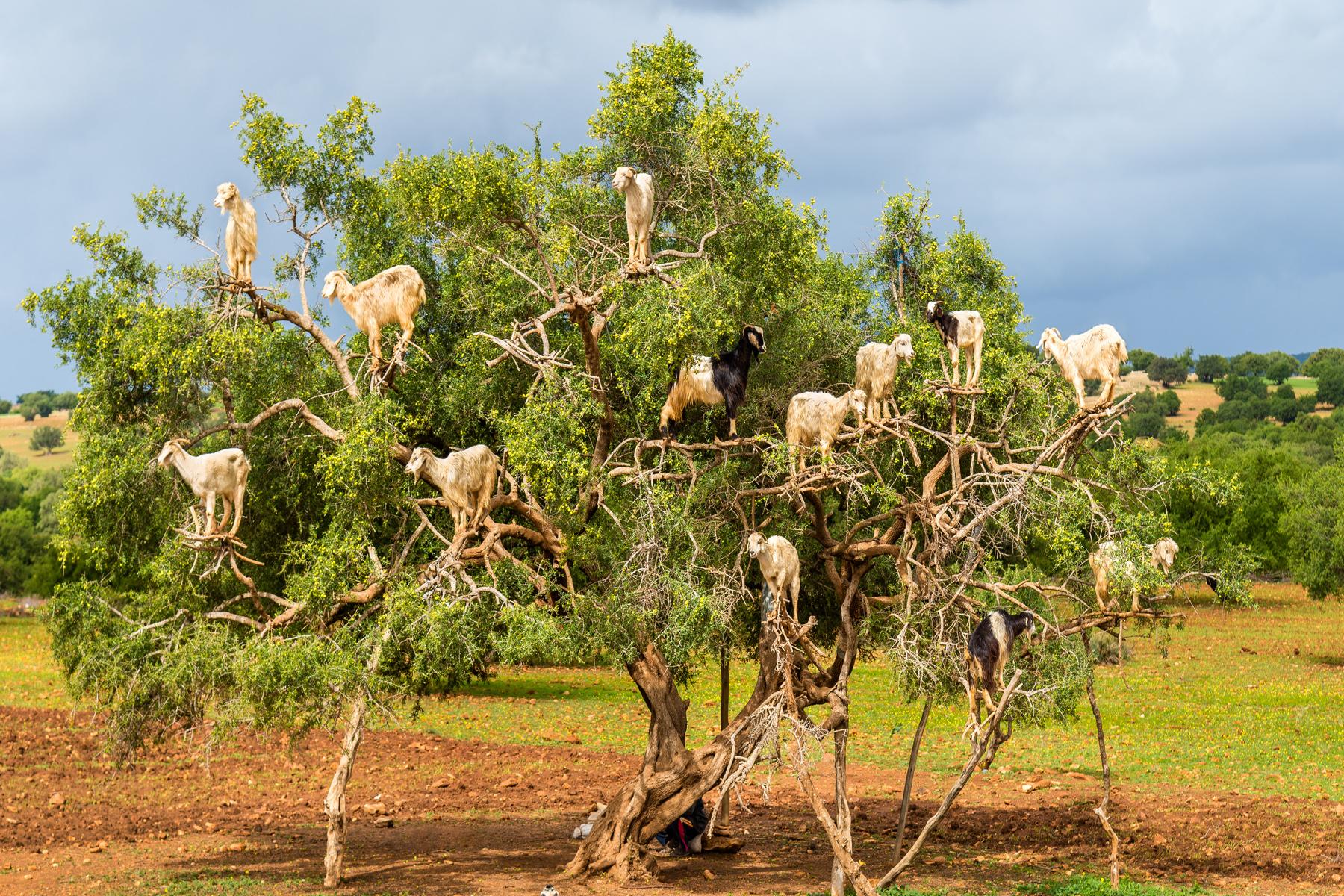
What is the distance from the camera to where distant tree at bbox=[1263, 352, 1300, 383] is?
137625 millimetres

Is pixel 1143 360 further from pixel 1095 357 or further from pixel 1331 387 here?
pixel 1095 357

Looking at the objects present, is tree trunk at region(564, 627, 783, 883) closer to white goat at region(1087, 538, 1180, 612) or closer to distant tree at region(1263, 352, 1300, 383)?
white goat at region(1087, 538, 1180, 612)

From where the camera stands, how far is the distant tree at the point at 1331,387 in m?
116

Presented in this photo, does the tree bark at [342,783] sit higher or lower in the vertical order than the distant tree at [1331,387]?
lower

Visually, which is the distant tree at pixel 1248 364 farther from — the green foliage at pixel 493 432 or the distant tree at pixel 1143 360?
the green foliage at pixel 493 432

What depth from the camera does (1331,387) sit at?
11781 cm

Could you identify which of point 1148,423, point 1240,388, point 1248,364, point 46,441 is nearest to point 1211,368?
point 1248,364

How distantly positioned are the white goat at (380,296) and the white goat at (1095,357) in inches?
221

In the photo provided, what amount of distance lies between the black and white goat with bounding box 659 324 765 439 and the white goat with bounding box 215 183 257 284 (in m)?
3.99

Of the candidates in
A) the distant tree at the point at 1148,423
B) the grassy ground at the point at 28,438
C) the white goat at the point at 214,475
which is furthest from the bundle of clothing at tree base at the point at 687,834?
the grassy ground at the point at 28,438

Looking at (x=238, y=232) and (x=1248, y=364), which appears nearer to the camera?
(x=238, y=232)

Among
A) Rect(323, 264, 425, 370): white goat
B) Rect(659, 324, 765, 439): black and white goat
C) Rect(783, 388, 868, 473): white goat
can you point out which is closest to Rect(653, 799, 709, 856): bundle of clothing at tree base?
Rect(659, 324, 765, 439): black and white goat

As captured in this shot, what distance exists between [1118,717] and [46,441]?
128 meters

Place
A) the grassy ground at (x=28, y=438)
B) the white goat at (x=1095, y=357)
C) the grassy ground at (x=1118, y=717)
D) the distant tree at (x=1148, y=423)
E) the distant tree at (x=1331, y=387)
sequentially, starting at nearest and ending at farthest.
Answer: the white goat at (x=1095, y=357) → the grassy ground at (x=1118, y=717) → the distant tree at (x=1148, y=423) → the distant tree at (x=1331, y=387) → the grassy ground at (x=28, y=438)
